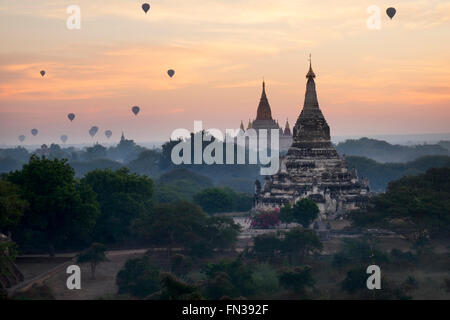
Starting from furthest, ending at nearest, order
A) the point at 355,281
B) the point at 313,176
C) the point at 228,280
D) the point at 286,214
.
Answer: the point at 313,176, the point at 286,214, the point at 355,281, the point at 228,280

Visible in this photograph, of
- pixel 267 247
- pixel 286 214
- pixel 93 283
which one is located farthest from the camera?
pixel 286 214

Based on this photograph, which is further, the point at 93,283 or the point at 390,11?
the point at 390,11

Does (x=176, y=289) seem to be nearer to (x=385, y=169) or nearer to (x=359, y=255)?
(x=359, y=255)

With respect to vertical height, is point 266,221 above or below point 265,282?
above

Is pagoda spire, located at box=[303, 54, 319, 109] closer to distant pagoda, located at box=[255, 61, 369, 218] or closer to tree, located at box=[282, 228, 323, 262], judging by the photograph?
distant pagoda, located at box=[255, 61, 369, 218]

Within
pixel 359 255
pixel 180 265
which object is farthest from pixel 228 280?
pixel 359 255
